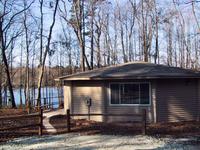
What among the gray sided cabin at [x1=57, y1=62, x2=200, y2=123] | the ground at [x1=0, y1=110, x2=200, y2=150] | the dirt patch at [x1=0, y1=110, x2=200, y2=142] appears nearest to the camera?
the ground at [x1=0, y1=110, x2=200, y2=150]

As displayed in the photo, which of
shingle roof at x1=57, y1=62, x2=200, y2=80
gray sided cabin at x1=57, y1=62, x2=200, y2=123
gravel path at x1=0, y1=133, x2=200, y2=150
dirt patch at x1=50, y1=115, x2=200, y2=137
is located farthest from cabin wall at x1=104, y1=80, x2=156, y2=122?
gravel path at x1=0, y1=133, x2=200, y2=150

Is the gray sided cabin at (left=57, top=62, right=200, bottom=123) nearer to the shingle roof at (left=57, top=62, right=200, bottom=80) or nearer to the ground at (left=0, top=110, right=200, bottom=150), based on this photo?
Result: the shingle roof at (left=57, top=62, right=200, bottom=80)

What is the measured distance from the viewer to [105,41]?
150 feet

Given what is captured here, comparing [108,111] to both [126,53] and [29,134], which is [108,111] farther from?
[126,53]

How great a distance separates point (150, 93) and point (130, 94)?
109cm

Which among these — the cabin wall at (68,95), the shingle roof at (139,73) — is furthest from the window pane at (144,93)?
the cabin wall at (68,95)

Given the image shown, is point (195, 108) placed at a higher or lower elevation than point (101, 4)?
lower

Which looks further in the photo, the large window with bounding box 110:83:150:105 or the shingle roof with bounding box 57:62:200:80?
the large window with bounding box 110:83:150:105

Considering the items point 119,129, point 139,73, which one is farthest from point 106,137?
point 139,73

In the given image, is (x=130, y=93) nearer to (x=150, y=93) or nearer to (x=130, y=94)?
(x=130, y=94)

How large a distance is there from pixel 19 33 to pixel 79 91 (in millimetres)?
23391

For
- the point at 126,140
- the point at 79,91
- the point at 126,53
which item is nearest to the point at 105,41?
the point at 126,53

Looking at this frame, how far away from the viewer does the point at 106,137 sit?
14.0 metres

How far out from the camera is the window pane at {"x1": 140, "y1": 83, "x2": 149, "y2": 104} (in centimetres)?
1925
